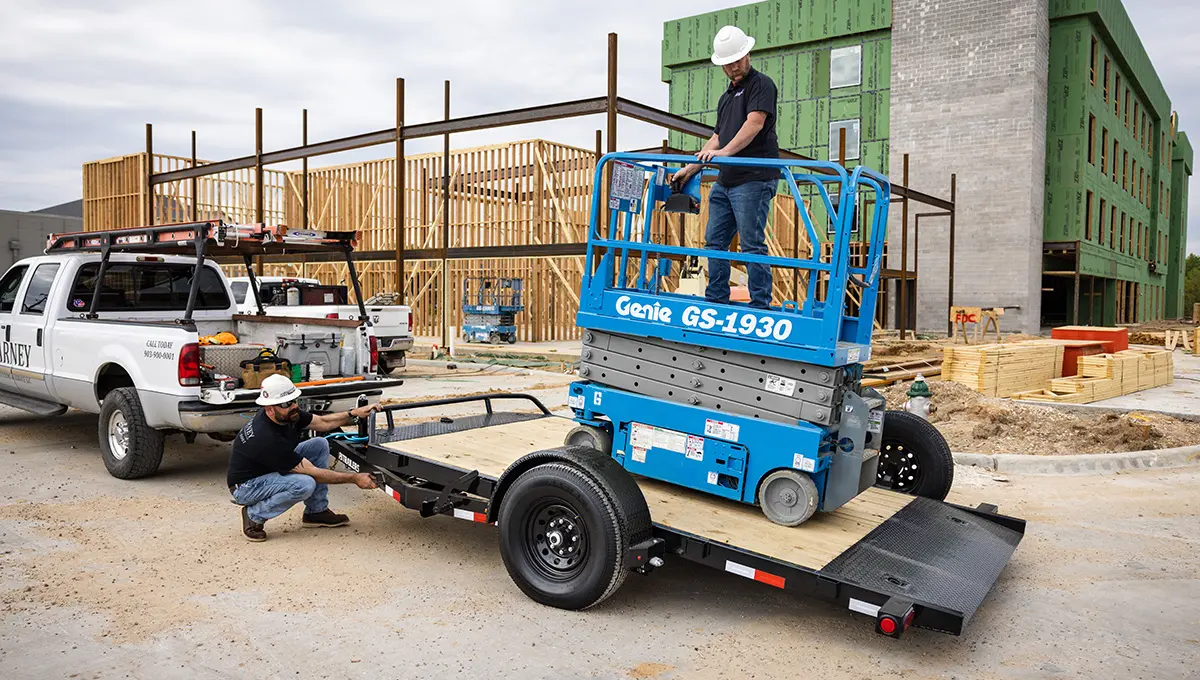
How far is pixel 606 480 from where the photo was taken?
428cm

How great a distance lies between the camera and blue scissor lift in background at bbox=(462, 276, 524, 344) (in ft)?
76.1

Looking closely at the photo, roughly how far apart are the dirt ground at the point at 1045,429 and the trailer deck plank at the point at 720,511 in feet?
13.1

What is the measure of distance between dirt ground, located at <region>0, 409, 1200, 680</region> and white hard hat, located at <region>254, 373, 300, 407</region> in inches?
36.4

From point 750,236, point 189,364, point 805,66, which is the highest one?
point 805,66

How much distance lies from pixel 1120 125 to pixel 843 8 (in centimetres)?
1376

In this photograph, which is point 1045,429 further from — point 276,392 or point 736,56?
point 276,392

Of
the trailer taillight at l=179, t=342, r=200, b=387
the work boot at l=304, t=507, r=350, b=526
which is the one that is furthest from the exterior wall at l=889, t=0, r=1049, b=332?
the trailer taillight at l=179, t=342, r=200, b=387

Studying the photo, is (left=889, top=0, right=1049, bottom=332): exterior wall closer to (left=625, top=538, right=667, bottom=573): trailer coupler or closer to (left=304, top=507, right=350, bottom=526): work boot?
(left=304, top=507, right=350, bottom=526): work boot

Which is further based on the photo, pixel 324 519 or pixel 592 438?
pixel 324 519

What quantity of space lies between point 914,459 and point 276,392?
4357 millimetres

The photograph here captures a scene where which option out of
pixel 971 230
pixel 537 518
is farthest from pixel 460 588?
pixel 971 230

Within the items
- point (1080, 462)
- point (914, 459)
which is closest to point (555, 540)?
point (914, 459)

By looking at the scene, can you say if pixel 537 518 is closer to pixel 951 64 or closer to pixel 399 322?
pixel 399 322

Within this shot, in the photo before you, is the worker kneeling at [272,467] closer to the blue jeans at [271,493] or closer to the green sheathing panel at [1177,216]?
the blue jeans at [271,493]
